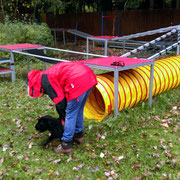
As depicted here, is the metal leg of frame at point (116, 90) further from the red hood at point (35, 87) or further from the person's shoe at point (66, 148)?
the red hood at point (35, 87)

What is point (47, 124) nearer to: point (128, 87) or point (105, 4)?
point (128, 87)

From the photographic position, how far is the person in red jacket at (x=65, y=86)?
3561 mm

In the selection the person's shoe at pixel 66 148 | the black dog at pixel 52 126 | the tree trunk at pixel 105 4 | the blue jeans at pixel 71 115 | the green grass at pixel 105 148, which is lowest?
the green grass at pixel 105 148

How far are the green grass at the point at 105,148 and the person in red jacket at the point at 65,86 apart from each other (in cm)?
56

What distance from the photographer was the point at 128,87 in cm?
546

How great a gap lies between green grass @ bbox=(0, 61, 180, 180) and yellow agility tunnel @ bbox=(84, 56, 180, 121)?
259 millimetres

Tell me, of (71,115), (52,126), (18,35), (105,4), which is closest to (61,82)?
(71,115)

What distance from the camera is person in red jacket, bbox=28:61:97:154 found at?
3561mm

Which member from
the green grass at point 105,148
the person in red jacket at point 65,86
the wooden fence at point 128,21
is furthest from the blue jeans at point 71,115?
the wooden fence at point 128,21

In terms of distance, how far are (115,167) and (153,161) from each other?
635mm

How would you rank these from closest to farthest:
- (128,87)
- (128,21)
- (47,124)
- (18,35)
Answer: (47,124)
(128,87)
(18,35)
(128,21)

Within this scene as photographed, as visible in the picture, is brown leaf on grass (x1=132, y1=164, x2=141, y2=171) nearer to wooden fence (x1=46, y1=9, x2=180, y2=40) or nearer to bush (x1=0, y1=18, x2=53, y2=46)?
bush (x1=0, y1=18, x2=53, y2=46)

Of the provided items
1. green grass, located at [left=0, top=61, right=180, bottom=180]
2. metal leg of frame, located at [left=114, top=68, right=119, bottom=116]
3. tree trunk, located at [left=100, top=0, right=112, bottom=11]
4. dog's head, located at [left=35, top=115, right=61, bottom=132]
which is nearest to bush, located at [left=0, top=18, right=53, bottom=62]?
green grass, located at [left=0, top=61, right=180, bottom=180]

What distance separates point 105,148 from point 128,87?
5.66ft
